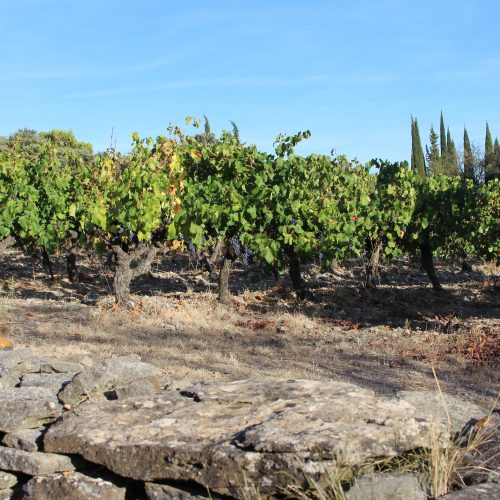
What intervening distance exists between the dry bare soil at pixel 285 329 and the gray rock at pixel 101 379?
40 centimetres

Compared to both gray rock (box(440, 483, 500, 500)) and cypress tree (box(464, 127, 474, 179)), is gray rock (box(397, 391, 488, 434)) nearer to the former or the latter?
gray rock (box(440, 483, 500, 500))

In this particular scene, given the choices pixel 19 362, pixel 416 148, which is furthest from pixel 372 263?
pixel 416 148

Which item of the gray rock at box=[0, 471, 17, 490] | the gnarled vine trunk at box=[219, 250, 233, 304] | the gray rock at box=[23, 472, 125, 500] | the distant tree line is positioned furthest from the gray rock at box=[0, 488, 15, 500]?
the distant tree line

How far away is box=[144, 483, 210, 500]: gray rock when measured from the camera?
141 inches

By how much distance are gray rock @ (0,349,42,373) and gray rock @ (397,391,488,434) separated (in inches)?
138

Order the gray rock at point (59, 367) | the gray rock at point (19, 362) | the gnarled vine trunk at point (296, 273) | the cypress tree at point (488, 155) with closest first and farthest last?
1. the gray rock at point (59, 367)
2. the gray rock at point (19, 362)
3. the gnarled vine trunk at point (296, 273)
4. the cypress tree at point (488, 155)

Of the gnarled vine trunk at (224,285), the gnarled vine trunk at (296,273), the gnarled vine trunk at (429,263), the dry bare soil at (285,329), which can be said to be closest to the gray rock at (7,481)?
the dry bare soil at (285,329)

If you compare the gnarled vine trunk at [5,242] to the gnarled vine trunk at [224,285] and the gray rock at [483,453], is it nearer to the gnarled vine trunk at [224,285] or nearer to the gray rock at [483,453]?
the gnarled vine trunk at [224,285]

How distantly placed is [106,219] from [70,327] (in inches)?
102

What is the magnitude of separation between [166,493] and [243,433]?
1.87 feet

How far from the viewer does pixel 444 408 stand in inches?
162

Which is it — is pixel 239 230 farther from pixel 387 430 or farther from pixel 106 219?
pixel 387 430

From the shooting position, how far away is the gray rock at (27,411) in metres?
4.31

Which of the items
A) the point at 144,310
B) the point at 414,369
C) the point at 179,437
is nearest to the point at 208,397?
the point at 179,437
